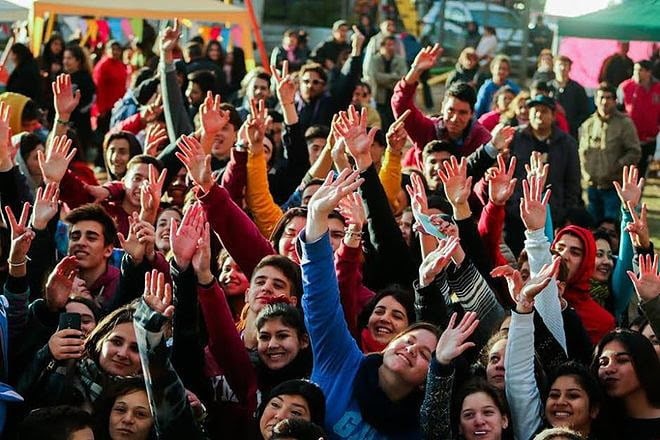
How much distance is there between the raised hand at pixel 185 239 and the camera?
498 cm

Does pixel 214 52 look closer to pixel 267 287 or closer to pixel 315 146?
pixel 315 146

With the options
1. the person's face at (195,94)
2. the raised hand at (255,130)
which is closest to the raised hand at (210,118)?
the raised hand at (255,130)

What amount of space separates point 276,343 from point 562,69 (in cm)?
918

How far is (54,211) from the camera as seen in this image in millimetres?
5930

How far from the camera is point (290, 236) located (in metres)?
6.36

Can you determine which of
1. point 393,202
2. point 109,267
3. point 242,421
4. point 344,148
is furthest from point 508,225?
point 242,421

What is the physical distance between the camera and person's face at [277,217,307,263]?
631 centimetres

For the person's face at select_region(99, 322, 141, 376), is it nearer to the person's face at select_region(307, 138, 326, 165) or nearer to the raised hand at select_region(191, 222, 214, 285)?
the raised hand at select_region(191, 222, 214, 285)

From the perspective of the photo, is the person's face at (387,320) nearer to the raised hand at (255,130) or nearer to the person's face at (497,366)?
the person's face at (497,366)

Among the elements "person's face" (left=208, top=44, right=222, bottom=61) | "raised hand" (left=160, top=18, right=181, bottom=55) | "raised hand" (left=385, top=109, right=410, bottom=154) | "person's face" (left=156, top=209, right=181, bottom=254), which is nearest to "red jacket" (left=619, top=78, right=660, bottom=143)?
"person's face" (left=208, top=44, right=222, bottom=61)

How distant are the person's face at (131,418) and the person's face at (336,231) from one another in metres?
1.85

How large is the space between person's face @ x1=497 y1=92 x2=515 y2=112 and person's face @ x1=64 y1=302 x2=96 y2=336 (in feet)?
22.8

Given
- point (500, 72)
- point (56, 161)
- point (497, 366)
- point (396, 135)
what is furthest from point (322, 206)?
point (500, 72)

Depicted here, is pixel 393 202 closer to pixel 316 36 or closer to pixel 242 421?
pixel 242 421
